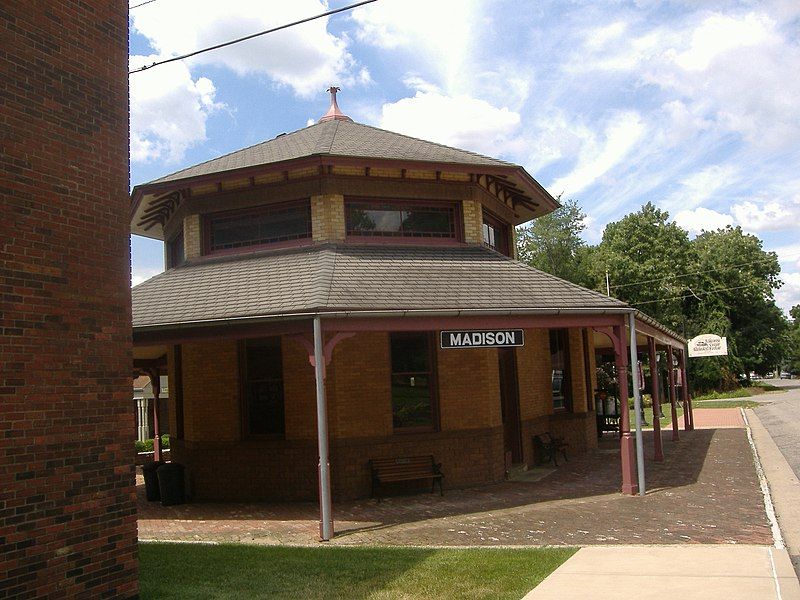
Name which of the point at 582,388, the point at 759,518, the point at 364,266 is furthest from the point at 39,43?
the point at 582,388

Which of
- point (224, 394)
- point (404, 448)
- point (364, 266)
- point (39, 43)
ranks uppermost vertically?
point (39, 43)

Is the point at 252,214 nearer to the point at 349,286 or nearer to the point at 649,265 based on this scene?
the point at 349,286

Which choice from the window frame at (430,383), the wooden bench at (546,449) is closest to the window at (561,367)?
the wooden bench at (546,449)

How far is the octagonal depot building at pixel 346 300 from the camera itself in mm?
11109

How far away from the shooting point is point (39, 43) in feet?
20.2

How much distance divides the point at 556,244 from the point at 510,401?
136 ft

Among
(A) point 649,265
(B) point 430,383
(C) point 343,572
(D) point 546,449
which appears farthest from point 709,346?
(C) point 343,572

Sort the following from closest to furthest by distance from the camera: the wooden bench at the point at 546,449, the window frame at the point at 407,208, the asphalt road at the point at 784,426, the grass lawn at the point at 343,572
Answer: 1. the grass lawn at the point at 343,572
2. the window frame at the point at 407,208
3. the wooden bench at the point at 546,449
4. the asphalt road at the point at 784,426

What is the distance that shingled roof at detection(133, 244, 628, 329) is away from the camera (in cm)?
1052

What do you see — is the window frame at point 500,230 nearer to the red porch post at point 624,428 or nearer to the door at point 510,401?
the door at point 510,401

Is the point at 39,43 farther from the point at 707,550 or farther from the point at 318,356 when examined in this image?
the point at 707,550

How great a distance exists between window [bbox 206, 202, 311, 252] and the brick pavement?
4814 millimetres

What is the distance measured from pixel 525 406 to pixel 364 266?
524 centimetres

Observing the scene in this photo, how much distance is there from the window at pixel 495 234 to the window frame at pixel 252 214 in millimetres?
3611
